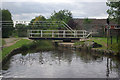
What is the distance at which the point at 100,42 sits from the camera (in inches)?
1085

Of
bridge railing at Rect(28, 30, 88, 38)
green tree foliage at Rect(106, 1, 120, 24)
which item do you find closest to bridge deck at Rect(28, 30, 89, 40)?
bridge railing at Rect(28, 30, 88, 38)

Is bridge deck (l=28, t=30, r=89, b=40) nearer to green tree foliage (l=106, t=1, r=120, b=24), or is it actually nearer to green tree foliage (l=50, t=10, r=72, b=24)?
green tree foliage (l=106, t=1, r=120, b=24)

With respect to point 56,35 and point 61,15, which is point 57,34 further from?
point 61,15

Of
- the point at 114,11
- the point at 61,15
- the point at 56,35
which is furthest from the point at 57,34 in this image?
the point at 61,15

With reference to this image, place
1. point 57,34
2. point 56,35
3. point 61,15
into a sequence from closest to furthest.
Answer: point 57,34 → point 56,35 → point 61,15

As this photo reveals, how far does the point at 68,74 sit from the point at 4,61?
20.9ft

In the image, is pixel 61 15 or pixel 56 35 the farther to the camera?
pixel 61 15

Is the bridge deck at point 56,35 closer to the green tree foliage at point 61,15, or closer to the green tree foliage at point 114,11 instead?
the green tree foliage at point 114,11

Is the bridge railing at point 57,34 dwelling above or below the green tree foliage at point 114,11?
below

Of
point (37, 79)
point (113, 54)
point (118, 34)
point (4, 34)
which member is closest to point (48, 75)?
point (37, 79)

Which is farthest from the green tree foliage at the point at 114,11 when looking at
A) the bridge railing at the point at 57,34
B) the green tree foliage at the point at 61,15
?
the green tree foliage at the point at 61,15

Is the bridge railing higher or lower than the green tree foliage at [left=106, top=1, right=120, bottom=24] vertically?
lower

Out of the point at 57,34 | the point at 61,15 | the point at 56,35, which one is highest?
the point at 61,15

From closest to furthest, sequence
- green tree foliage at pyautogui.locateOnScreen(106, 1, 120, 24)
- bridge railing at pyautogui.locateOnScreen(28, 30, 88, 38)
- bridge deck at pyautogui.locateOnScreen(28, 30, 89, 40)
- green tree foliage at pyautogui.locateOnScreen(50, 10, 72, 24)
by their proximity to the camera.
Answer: bridge deck at pyautogui.locateOnScreen(28, 30, 89, 40) < bridge railing at pyautogui.locateOnScreen(28, 30, 88, 38) < green tree foliage at pyautogui.locateOnScreen(106, 1, 120, 24) < green tree foliage at pyautogui.locateOnScreen(50, 10, 72, 24)
